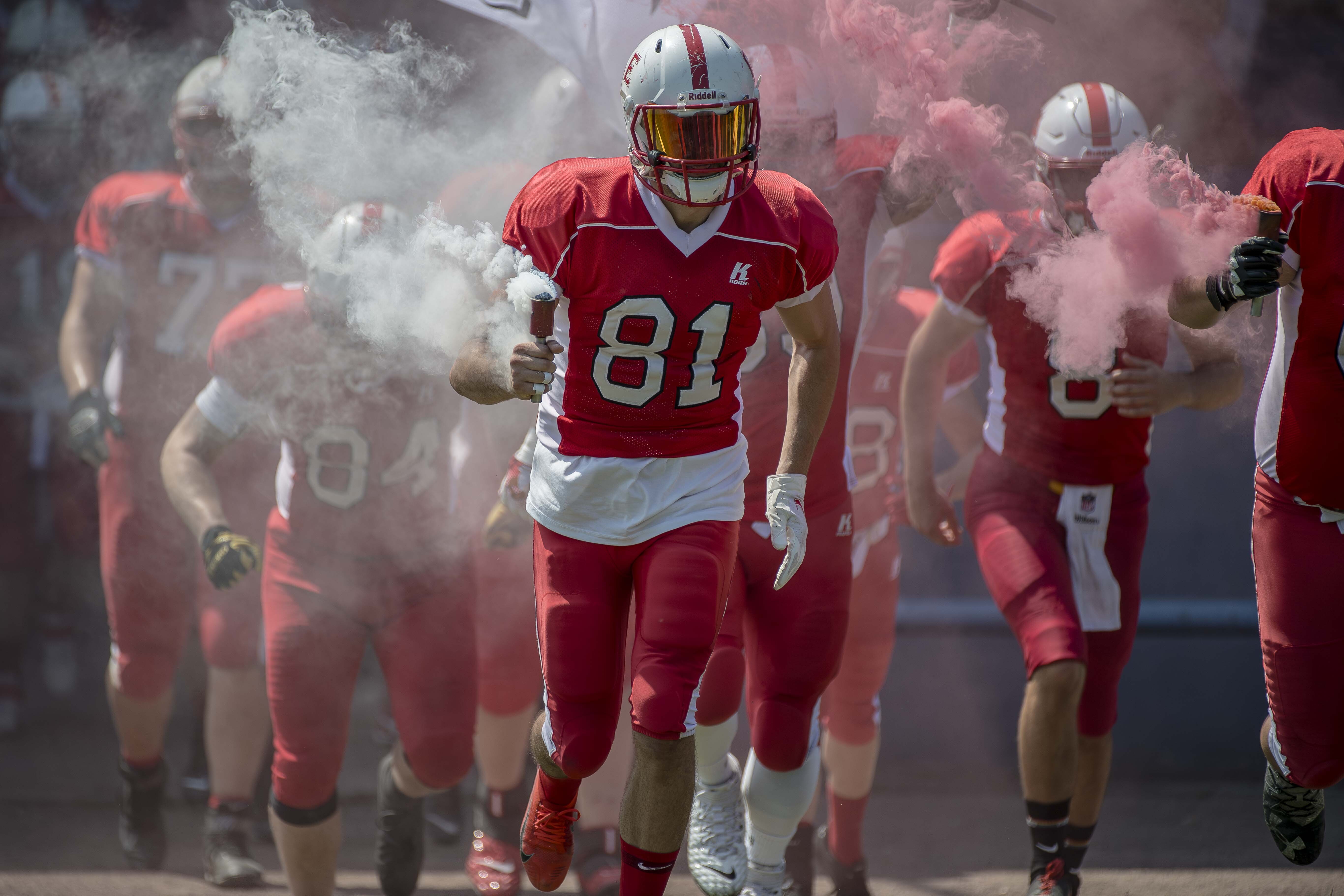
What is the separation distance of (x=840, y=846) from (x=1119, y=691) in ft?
6.75

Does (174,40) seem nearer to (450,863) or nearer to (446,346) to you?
(446,346)

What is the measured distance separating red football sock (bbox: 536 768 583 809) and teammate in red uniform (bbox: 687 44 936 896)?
1.85 ft

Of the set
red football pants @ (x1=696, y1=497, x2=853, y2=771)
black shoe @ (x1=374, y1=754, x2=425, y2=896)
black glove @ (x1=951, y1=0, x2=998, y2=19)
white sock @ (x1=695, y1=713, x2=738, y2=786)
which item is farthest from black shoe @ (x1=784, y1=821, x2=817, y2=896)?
black glove @ (x1=951, y1=0, x2=998, y2=19)

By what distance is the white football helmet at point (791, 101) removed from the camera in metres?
3.69

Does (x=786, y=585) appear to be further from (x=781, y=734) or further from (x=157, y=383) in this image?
(x=157, y=383)

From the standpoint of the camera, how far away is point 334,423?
153 inches

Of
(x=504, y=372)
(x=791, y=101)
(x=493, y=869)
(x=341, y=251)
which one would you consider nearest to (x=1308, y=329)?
(x=791, y=101)

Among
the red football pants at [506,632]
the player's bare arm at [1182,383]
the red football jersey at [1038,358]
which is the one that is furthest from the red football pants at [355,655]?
Result: the player's bare arm at [1182,383]

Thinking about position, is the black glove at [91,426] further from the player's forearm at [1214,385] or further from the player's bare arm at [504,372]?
the player's forearm at [1214,385]

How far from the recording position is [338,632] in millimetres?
3779

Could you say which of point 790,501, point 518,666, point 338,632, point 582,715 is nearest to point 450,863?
point 518,666

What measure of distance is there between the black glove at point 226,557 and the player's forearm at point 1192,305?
264 centimetres

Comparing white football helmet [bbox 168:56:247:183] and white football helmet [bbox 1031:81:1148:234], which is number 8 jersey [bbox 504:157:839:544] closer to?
white football helmet [bbox 1031:81:1148:234]

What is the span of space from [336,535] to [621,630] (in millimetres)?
1172
